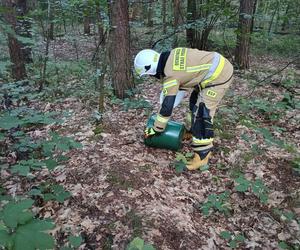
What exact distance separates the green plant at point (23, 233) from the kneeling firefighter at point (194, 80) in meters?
3.23

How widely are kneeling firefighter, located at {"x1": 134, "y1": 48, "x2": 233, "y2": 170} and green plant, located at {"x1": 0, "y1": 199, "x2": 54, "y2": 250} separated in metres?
3.23

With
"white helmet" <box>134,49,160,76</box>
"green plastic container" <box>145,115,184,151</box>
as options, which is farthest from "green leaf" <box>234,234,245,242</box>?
"white helmet" <box>134,49,160,76</box>

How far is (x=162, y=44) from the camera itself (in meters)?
10.3

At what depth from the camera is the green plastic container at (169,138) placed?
5.30m

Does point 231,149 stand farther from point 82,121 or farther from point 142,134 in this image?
point 82,121

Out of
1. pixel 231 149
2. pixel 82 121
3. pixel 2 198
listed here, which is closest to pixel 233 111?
pixel 231 149

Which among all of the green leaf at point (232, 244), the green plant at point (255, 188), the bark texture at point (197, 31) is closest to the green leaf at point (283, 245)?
the green leaf at point (232, 244)

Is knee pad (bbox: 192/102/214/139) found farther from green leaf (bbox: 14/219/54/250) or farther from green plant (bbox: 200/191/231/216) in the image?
green leaf (bbox: 14/219/54/250)

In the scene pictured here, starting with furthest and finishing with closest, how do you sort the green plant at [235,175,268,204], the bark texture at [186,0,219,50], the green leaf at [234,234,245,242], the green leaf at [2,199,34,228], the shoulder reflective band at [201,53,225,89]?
1. the bark texture at [186,0,219,50]
2. the shoulder reflective band at [201,53,225,89]
3. the green plant at [235,175,268,204]
4. the green leaf at [234,234,245,242]
5. the green leaf at [2,199,34,228]

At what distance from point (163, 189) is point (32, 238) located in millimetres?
2977

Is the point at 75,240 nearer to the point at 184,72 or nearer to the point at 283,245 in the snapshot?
the point at 283,245

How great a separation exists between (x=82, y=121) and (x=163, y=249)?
10.9 feet

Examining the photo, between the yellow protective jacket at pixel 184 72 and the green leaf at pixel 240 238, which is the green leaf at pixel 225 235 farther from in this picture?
the yellow protective jacket at pixel 184 72

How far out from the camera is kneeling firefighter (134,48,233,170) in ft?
16.4
